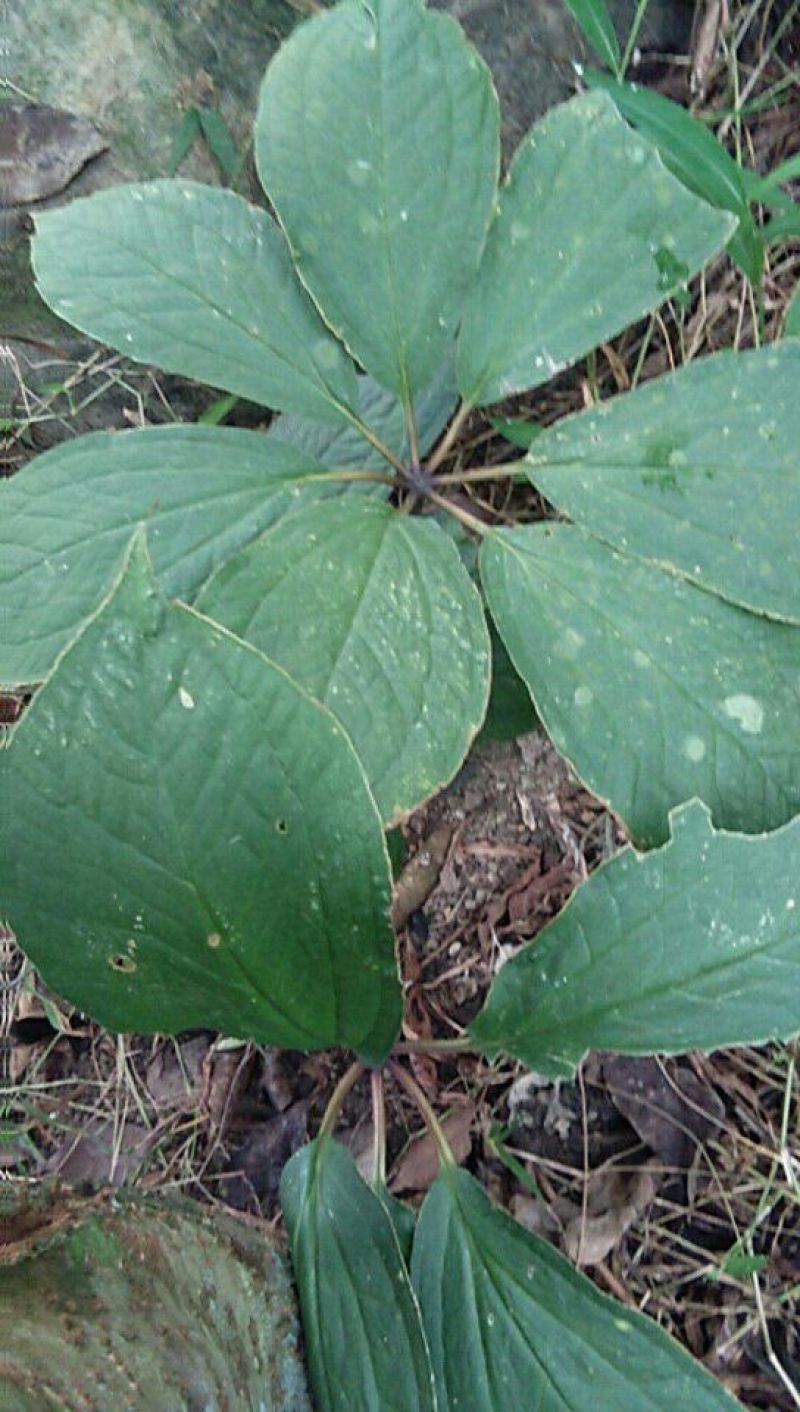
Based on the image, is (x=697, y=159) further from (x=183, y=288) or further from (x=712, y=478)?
(x=183, y=288)

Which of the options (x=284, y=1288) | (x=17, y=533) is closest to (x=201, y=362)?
(x=17, y=533)

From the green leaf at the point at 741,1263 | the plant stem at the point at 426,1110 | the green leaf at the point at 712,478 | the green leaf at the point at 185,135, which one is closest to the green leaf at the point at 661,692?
the green leaf at the point at 712,478

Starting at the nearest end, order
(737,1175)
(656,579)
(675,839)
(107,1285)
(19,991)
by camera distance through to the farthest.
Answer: (107,1285)
(675,839)
(656,579)
(737,1175)
(19,991)

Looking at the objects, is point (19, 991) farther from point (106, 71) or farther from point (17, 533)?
point (106, 71)

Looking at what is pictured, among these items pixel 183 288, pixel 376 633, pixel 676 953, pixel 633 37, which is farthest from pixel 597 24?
pixel 676 953

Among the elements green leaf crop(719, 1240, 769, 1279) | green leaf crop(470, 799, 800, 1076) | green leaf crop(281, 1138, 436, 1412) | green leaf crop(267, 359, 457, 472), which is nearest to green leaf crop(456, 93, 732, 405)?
green leaf crop(267, 359, 457, 472)
